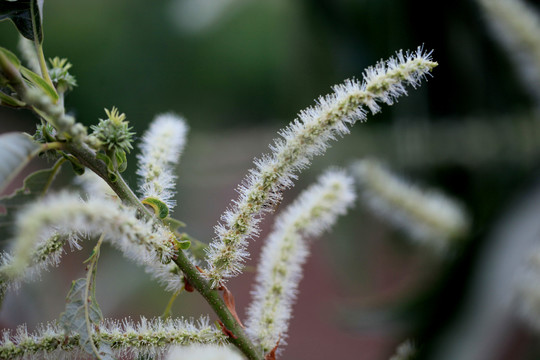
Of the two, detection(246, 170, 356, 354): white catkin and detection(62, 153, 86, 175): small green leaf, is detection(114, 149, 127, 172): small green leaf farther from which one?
detection(246, 170, 356, 354): white catkin

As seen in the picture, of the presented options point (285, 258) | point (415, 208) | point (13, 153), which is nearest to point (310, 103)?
point (415, 208)

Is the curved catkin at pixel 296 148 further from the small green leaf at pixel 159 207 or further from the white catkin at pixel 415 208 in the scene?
the white catkin at pixel 415 208

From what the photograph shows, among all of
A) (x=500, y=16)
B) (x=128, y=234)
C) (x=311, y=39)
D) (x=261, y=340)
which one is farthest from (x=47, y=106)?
(x=311, y=39)

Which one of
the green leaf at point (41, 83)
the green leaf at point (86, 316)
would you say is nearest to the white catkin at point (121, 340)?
the green leaf at point (86, 316)

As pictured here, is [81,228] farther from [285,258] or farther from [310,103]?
[310,103]

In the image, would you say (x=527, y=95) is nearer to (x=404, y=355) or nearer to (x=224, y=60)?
(x=404, y=355)

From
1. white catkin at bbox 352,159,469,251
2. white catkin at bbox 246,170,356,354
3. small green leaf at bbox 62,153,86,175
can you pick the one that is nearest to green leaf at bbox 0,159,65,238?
small green leaf at bbox 62,153,86,175

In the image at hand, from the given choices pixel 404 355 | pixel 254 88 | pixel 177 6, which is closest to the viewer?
pixel 404 355
